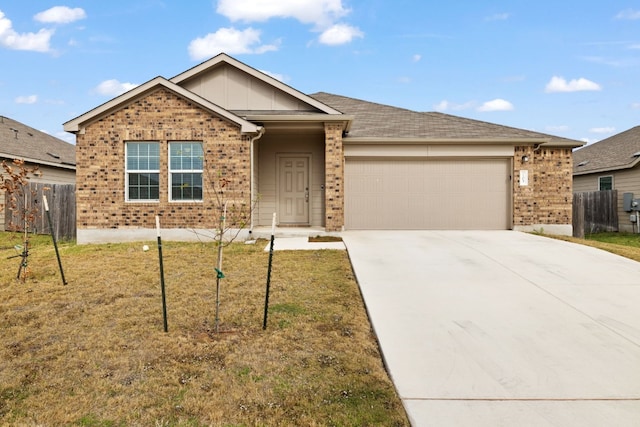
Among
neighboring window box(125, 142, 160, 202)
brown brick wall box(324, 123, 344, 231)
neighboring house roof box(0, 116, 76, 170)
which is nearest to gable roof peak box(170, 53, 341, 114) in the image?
brown brick wall box(324, 123, 344, 231)

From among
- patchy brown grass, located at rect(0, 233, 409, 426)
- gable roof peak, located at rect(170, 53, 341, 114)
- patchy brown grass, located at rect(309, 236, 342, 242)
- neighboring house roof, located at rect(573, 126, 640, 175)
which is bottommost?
patchy brown grass, located at rect(0, 233, 409, 426)

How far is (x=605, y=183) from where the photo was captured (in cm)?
1862

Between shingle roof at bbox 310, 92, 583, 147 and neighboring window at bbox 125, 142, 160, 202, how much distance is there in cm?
577

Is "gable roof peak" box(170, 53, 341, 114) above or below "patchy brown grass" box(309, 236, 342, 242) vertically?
above

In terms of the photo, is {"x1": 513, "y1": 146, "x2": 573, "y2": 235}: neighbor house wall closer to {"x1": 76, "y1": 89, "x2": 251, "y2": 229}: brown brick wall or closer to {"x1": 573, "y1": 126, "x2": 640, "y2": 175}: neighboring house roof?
{"x1": 573, "y1": 126, "x2": 640, "y2": 175}: neighboring house roof

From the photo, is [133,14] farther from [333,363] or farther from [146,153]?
[333,363]

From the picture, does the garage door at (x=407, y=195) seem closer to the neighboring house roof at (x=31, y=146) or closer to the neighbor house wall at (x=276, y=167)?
the neighbor house wall at (x=276, y=167)

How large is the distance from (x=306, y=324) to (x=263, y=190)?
28.2ft

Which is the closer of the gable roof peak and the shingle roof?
the gable roof peak

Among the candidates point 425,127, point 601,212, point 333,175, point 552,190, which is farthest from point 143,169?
point 601,212

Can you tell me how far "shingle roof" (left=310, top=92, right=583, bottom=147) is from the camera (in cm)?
1212

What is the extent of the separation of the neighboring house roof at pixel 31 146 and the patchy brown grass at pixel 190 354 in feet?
41.1

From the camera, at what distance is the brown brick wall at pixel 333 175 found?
439 inches

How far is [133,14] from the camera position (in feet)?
41.0
